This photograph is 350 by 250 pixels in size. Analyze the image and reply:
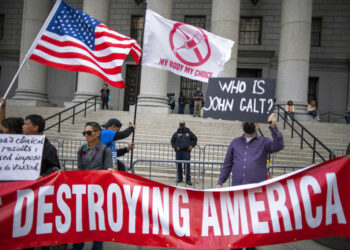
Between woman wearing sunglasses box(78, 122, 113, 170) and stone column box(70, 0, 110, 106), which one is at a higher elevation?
stone column box(70, 0, 110, 106)

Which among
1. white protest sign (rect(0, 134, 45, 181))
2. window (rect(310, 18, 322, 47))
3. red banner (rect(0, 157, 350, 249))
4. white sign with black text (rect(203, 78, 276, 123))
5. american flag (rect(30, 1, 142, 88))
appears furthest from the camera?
window (rect(310, 18, 322, 47))

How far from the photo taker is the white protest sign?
124 inches

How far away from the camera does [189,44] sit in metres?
5.79

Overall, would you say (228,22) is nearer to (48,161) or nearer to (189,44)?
(189,44)

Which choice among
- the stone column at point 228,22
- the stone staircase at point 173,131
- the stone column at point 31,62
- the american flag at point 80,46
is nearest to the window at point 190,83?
the stone column at point 228,22

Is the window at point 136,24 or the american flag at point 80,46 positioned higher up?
the window at point 136,24

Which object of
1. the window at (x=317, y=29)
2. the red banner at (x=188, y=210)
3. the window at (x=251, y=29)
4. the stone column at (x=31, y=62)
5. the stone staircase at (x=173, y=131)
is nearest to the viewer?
the red banner at (x=188, y=210)

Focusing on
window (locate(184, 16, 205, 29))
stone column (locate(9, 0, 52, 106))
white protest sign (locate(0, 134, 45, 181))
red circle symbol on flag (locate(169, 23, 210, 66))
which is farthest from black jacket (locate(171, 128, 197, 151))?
window (locate(184, 16, 205, 29))

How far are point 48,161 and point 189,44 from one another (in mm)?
3814

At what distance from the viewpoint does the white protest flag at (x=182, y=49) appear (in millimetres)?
5652

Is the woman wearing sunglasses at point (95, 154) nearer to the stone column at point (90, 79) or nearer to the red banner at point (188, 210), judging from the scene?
the red banner at point (188, 210)

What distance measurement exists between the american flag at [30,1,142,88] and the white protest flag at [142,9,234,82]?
0.50 m

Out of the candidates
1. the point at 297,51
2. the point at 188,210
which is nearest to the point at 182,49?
the point at 188,210

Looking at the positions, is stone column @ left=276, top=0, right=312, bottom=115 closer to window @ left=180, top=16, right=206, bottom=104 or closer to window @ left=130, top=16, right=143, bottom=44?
window @ left=180, top=16, right=206, bottom=104
